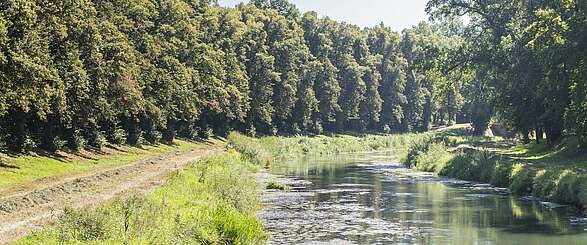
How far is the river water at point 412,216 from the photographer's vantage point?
1019 inches

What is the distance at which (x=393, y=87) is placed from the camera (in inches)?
6225

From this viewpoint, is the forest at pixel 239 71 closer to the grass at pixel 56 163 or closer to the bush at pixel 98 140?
the bush at pixel 98 140

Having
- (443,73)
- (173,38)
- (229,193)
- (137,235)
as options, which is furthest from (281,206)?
(173,38)

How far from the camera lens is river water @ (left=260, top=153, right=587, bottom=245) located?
84.9 ft

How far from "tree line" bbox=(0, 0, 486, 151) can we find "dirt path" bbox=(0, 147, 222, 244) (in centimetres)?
595

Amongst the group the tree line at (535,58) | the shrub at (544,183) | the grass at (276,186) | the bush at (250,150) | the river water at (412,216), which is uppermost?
the tree line at (535,58)

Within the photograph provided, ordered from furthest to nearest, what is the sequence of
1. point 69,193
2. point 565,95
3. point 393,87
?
1. point 393,87
2. point 565,95
3. point 69,193

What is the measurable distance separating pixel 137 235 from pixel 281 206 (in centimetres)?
1694

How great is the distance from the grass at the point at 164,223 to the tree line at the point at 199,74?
1411cm

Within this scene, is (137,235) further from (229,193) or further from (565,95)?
(565,95)

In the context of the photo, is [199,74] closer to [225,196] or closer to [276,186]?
[276,186]

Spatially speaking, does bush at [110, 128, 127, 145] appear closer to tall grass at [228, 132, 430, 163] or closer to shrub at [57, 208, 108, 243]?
tall grass at [228, 132, 430, 163]

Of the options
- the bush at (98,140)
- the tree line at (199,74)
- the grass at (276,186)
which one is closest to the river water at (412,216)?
the grass at (276,186)

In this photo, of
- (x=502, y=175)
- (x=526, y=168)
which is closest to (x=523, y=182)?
(x=526, y=168)
